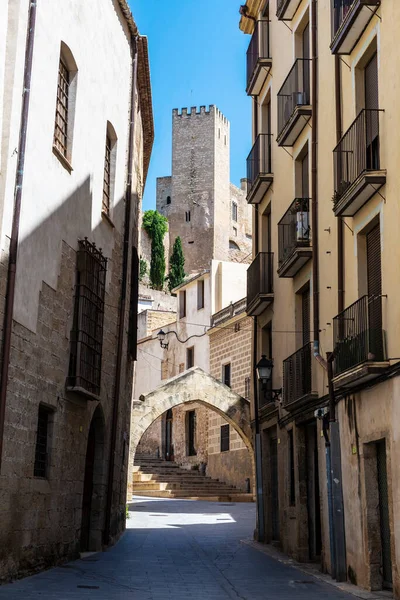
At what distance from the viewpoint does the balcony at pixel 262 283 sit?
59.8 feet

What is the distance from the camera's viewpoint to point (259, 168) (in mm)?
19172

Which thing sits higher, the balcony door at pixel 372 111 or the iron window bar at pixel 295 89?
the iron window bar at pixel 295 89

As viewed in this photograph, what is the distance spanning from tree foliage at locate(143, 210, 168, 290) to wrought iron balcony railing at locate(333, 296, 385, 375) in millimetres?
65758

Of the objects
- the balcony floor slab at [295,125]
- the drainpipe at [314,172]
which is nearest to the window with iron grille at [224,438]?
the balcony floor slab at [295,125]

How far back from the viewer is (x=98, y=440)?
16109 mm

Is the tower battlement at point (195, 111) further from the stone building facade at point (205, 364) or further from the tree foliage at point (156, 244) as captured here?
the stone building facade at point (205, 364)

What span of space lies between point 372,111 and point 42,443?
657 cm

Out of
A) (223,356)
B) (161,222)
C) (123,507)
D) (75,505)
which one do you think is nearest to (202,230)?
(161,222)

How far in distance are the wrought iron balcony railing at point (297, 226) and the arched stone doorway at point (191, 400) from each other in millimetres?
13782

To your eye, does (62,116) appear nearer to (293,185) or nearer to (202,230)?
(293,185)

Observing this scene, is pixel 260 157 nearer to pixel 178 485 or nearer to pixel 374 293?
pixel 374 293

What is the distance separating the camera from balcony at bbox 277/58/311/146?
603 inches

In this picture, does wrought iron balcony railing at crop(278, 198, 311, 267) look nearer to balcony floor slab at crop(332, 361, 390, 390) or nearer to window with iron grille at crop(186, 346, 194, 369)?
balcony floor slab at crop(332, 361, 390, 390)

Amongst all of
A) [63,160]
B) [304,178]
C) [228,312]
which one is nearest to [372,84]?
[304,178]
